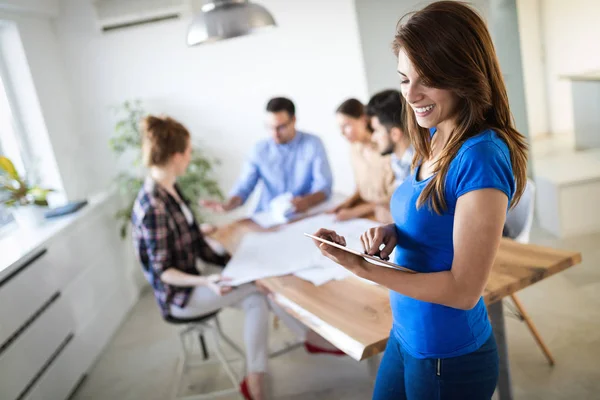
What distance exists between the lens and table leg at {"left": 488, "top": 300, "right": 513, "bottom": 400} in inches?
75.2

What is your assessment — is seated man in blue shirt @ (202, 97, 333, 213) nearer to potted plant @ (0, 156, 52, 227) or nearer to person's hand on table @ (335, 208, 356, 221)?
person's hand on table @ (335, 208, 356, 221)

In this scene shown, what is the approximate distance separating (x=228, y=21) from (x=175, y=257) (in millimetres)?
1044

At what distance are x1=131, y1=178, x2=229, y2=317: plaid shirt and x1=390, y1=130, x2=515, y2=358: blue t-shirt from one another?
1.34 metres

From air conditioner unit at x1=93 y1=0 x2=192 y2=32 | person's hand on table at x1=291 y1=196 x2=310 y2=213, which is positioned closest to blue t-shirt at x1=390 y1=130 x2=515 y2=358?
person's hand on table at x1=291 y1=196 x2=310 y2=213

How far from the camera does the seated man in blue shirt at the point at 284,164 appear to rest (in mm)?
3314

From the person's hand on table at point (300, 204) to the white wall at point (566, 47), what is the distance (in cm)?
168

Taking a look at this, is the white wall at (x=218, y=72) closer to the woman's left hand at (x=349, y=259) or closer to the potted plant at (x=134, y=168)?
the potted plant at (x=134, y=168)

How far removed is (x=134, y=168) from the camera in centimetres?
437

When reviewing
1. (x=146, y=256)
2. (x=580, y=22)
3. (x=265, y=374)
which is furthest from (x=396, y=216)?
(x=580, y=22)

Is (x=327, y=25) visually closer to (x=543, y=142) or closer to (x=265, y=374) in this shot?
(x=543, y=142)

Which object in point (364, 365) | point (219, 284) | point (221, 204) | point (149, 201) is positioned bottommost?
point (364, 365)

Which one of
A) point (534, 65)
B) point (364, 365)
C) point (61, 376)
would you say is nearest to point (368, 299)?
point (364, 365)

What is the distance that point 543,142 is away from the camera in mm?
3641

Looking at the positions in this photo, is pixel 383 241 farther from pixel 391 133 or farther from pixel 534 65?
pixel 534 65
